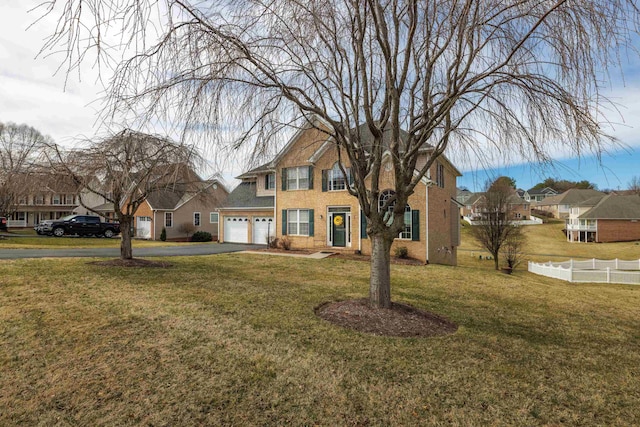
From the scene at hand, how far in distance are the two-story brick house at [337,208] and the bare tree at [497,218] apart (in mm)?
2708

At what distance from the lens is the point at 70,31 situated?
2.58 m

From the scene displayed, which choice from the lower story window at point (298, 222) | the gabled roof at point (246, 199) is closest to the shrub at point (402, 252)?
the lower story window at point (298, 222)

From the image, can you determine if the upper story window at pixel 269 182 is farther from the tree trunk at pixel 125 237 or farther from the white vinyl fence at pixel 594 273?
the white vinyl fence at pixel 594 273

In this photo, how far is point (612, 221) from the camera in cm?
4150

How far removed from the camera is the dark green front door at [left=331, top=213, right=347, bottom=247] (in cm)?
1739

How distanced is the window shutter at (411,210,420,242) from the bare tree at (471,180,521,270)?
7748 millimetres

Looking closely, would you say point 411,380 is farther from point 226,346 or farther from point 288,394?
point 226,346

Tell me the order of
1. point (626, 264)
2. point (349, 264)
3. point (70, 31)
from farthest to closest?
point (626, 264) → point (349, 264) → point (70, 31)

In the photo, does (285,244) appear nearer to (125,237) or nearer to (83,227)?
(125,237)

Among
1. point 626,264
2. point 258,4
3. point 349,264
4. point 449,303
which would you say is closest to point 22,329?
point 258,4

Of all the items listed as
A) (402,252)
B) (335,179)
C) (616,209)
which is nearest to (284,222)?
(335,179)

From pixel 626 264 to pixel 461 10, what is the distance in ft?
85.4

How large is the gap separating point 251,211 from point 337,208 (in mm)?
7706

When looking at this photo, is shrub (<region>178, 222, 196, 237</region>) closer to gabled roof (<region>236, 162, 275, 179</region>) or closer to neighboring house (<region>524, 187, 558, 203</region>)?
gabled roof (<region>236, 162, 275, 179</region>)
